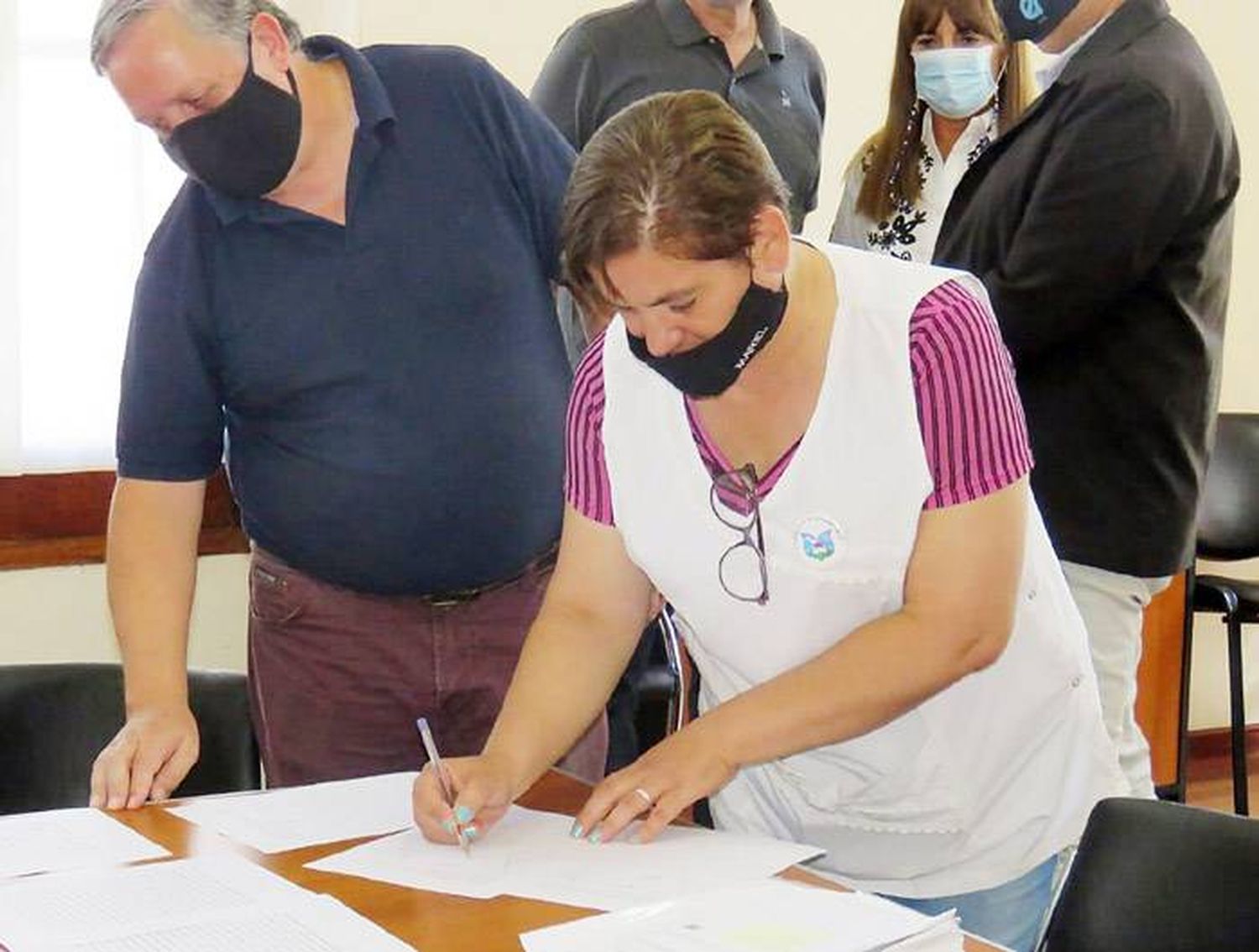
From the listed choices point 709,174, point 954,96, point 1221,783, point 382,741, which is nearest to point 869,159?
point 954,96

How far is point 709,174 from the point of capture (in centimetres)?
147

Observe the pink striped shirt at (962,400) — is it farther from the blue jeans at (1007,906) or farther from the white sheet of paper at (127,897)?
the white sheet of paper at (127,897)

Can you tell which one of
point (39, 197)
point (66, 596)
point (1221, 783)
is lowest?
point (1221, 783)

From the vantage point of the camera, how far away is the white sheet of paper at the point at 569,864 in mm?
1522

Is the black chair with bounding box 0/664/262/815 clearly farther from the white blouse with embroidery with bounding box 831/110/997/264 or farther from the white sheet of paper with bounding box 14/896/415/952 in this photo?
the white blouse with embroidery with bounding box 831/110/997/264

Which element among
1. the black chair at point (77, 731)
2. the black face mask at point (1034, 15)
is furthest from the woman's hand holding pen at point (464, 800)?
the black face mask at point (1034, 15)

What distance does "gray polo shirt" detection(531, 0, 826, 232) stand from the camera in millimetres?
2992

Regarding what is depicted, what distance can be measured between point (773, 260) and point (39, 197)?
2.10 metres

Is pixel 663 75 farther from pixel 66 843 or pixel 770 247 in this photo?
pixel 66 843

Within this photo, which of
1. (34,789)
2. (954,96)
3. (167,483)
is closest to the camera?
(167,483)

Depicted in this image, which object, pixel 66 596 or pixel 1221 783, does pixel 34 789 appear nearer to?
pixel 66 596

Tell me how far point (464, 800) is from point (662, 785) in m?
0.19

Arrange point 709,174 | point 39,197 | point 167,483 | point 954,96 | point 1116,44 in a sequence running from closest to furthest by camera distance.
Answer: point 709,174 → point 167,483 → point 1116,44 → point 954,96 → point 39,197

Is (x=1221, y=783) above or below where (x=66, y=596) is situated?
below
